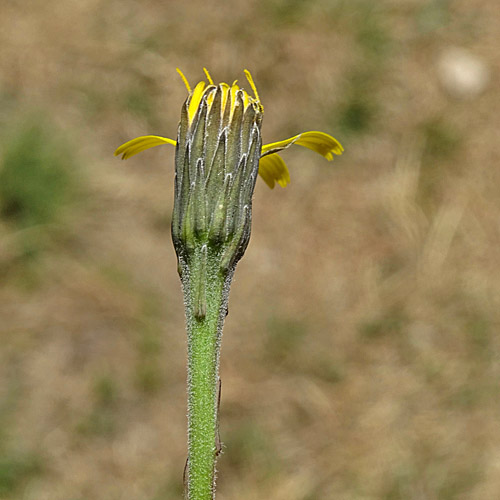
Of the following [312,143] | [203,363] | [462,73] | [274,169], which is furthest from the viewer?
[462,73]

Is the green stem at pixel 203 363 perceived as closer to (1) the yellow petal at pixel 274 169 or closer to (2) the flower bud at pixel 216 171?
(2) the flower bud at pixel 216 171

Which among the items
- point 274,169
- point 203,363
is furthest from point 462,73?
point 203,363

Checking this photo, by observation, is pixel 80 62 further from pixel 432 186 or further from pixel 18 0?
pixel 432 186

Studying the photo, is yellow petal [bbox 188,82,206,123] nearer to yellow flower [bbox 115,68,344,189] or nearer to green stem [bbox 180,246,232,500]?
yellow flower [bbox 115,68,344,189]

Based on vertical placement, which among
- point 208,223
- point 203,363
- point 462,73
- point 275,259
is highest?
point 462,73

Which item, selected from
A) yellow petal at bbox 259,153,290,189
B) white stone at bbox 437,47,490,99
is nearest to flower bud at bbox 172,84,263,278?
yellow petal at bbox 259,153,290,189

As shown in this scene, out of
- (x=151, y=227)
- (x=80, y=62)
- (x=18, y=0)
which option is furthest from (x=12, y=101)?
(x=151, y=227)

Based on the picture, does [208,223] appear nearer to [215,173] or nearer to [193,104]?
[215,173]
